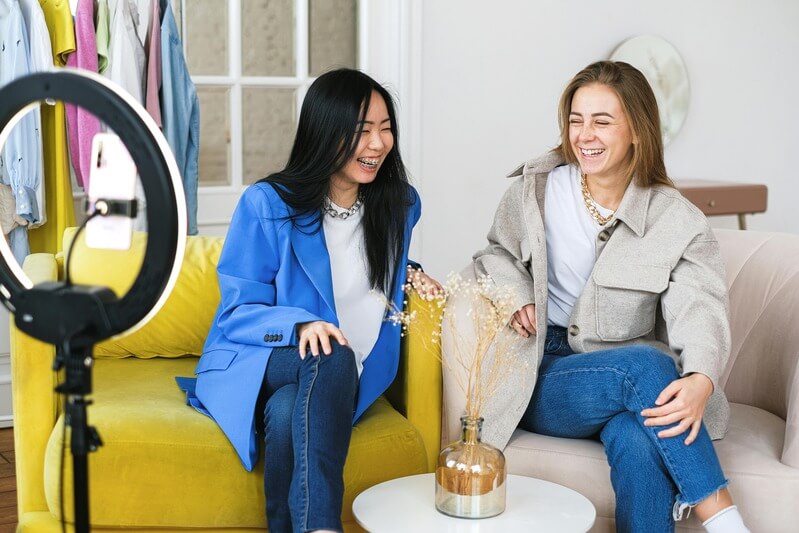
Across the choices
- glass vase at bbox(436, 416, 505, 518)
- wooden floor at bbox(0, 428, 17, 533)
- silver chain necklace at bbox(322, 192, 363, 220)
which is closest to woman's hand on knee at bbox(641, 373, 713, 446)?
glass vase at bbox(436, 416, 505, 518)

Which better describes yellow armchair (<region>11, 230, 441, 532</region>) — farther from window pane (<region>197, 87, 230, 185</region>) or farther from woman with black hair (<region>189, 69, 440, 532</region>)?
window pane (<region>197, 87, 230, 185</region>)

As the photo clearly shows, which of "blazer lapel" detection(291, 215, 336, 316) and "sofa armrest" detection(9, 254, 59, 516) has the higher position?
"blazer lapel" detection(291, 215, 336, 316)

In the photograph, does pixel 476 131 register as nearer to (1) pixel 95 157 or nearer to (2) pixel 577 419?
(2) pixel 577 419

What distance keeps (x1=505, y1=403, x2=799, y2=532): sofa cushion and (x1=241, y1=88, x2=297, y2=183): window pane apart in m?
1.89

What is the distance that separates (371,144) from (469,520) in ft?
2.59

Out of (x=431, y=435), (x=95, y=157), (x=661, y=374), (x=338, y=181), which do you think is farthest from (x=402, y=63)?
(x=95, y=157)

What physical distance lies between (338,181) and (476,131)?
5.64ft

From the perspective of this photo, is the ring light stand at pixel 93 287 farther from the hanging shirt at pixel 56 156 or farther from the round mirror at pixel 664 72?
the round mirror at pixel 664 72

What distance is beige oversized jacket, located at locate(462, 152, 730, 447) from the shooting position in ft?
6.13

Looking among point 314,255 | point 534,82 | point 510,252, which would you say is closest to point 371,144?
point 314,255

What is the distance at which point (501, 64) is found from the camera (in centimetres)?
371

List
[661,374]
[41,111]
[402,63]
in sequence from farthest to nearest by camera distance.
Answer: [402,63]
[41,111]
[661,374]

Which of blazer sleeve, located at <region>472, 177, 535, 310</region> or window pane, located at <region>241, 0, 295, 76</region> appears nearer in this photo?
blazer sleeve, located at <region>472, 177, 535, 310</region>

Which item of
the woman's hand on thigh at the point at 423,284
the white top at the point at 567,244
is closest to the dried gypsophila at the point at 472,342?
the woman's hand on thigh at the point at 423,284
